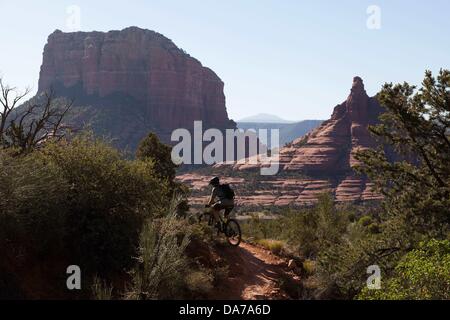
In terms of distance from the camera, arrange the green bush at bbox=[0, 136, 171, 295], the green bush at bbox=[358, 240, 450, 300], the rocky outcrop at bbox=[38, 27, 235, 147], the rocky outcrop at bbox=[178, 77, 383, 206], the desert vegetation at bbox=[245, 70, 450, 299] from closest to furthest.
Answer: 1. the green bush at bbox=[358, 240, 450, 300]
2. the green bush at bbox=[0, 136, 171, 295]
3. the desert vegetation at bbox=[245, 70, 450, 299]
4. the rocky outcrop at bbox=[178, 77, 383, 206]
5. the rocky outcrop at bbox=[38, 27, 235, 147]

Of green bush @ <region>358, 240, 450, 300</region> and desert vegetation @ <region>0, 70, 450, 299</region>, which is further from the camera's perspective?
desert vegetation @ <region>0, 70, 450, 299</region>

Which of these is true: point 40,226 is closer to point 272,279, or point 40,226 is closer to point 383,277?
point 272,279

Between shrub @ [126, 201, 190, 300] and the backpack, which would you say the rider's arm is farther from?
shrub @ [126, 201, 190, 300]

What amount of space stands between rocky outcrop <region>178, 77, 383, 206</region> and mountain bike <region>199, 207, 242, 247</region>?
230 ft

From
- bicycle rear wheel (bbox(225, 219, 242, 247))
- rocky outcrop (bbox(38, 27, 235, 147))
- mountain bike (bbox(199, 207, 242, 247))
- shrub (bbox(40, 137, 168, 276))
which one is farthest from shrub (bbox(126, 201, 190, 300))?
rocky outcrop (bbox(38, 27, 235, 147))

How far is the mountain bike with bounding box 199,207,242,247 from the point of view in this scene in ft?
44.5

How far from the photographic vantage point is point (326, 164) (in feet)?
349

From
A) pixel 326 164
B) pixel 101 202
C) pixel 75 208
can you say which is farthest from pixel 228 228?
pixel 326 164

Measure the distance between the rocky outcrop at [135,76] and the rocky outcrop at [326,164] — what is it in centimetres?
4982

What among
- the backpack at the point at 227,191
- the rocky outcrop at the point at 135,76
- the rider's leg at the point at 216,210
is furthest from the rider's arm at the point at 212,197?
the rocky outcrop at the point at 135,76

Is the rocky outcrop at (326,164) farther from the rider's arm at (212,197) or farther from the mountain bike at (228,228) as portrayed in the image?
the rider's arm at (212,197)

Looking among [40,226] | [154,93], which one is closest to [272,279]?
[40,226]

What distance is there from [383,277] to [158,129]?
143347mm
